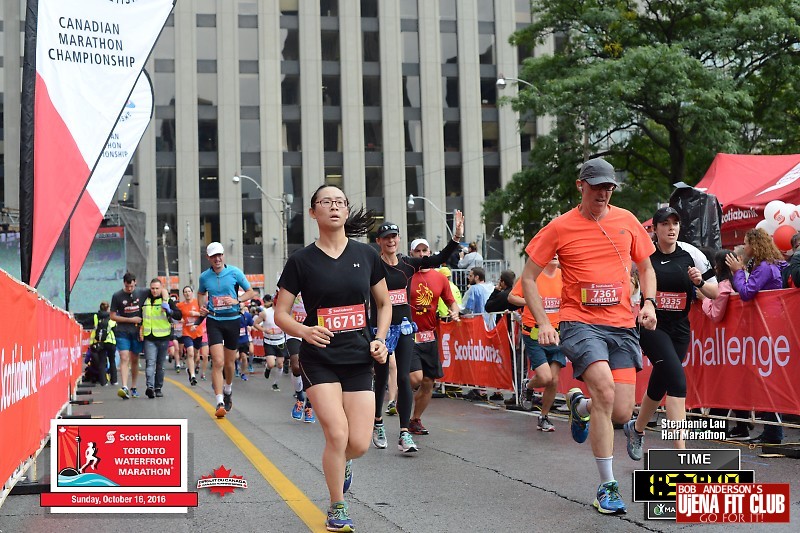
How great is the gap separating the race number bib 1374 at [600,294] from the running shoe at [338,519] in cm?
196

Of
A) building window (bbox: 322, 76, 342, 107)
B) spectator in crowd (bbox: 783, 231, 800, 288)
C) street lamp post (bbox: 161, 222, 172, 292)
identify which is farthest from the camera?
building window (bbox: 322, 76, 342, 107)

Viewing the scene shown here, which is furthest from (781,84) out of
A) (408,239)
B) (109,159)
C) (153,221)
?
(153,221)

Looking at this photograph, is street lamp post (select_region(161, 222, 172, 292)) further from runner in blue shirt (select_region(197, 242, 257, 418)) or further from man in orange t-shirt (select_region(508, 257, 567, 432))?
man in orange t-shirt (select_region(508, 257, 567, 432))

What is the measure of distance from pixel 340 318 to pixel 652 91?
1003 inches

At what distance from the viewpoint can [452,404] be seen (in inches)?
620

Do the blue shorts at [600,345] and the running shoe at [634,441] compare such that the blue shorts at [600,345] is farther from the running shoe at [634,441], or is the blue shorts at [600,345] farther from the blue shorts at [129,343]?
the blue shorts at [129,343]

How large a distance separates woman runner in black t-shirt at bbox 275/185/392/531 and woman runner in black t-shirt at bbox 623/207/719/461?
253cm

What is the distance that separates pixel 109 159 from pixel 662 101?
18.6 meters

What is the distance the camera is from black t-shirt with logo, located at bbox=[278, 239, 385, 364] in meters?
6.17

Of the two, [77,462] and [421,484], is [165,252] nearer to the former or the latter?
[421,484]

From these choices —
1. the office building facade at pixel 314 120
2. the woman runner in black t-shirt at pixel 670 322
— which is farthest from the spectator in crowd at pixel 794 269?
the office building facade at pixel 314 120

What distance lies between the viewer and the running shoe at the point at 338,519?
591cm

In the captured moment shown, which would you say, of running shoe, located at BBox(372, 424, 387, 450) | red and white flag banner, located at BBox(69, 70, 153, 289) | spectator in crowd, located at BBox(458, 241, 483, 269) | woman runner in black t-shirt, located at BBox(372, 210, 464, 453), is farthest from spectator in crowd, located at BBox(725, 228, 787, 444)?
spectator in crowd, located at BBox(458, 241, 483, 269)

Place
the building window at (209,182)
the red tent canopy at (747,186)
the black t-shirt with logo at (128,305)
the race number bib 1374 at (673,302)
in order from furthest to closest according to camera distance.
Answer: the building window at (209,182)
the black t-shirt with logo at (128,305)
the red tent canopy at (747,186)
the race number bib 1374 at (673,302)
